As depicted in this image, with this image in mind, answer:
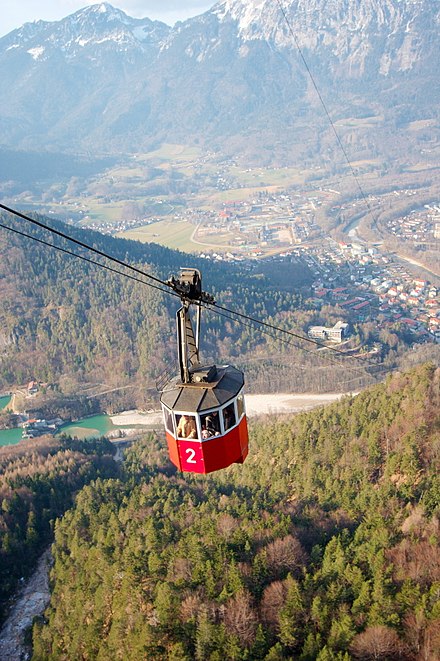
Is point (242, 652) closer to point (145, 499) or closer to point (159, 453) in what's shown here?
point (145, 499)

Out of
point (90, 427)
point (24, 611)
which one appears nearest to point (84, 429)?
point (90, 427)

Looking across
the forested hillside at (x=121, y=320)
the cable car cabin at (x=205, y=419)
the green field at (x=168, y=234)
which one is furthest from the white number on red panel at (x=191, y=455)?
the green field at (x=168, y=234)

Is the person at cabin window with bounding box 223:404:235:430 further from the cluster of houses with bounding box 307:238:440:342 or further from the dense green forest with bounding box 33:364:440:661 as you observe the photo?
the cluster of houses with bounding box 307:238:440:342

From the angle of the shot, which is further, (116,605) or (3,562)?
(3,562)

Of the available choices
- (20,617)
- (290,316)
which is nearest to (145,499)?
(20,617)

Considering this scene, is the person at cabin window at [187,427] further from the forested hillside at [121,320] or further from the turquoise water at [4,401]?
the turquoise water at [4,401]

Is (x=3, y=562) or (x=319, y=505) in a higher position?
(x=319, y=505)

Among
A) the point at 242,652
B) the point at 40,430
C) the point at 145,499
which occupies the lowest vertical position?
the point at 40,430

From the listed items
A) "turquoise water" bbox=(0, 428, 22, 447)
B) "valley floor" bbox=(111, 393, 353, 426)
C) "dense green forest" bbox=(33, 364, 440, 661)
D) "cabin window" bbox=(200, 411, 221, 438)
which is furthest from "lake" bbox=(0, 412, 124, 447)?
"cabin window" bbox=(200, 411, 221, 438)
